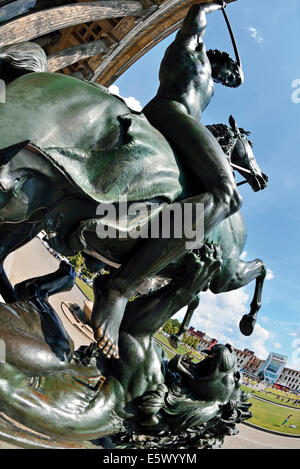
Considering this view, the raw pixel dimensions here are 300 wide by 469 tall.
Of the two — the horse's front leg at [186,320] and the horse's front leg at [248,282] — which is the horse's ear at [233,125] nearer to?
the horse's front leg at [248,282]

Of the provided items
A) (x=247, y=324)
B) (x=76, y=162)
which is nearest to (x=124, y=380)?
(x=76, y=162)

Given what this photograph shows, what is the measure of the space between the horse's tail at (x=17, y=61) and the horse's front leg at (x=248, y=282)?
195 centimetres

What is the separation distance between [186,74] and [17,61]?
1.12m

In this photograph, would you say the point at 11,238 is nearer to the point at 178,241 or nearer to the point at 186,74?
the point at 178,241

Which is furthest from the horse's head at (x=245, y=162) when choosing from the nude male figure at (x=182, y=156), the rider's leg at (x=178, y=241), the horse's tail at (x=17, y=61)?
the horse's tail at (x=17, y=61)

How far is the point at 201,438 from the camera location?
2.59m

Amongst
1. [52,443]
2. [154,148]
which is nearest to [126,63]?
[154,148]

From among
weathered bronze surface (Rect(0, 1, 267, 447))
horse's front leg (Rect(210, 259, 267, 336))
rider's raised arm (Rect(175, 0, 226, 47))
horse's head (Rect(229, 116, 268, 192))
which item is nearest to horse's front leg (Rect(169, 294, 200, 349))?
horse's front leg (Rect(210, 259, 267, 336))

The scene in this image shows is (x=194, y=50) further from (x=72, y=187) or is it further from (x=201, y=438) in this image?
(x=201, y=438)

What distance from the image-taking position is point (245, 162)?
3434 mm

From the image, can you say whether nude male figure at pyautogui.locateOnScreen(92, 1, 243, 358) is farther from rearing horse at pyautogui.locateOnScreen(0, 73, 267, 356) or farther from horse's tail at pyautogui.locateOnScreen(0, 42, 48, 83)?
horse's tail at pyautogui.locateOnScreen(0, 42, 48, 83)

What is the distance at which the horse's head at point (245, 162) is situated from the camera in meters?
3.39

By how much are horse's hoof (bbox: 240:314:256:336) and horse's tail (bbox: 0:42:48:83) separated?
2.64 m
